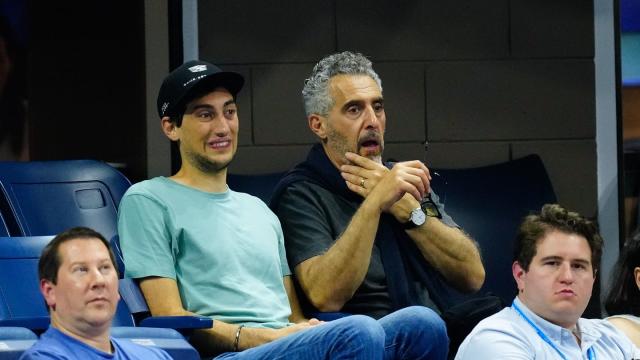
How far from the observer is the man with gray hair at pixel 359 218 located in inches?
130

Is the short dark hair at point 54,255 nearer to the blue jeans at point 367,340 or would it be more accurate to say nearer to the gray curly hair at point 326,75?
the blue jeans at point 367,340

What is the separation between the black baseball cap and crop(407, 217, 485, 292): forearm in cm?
64

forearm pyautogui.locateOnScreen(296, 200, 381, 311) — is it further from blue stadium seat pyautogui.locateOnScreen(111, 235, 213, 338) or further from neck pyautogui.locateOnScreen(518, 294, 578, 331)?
neck pyautogui.locateOnScreen(518, 294, 578, 331)

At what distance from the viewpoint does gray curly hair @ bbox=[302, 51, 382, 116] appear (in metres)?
3.54

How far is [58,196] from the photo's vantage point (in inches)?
140

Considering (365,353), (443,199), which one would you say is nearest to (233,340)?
(365,353)

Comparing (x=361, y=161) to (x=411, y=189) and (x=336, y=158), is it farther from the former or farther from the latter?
(x=411, y=189)

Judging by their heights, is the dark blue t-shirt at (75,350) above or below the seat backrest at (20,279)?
below

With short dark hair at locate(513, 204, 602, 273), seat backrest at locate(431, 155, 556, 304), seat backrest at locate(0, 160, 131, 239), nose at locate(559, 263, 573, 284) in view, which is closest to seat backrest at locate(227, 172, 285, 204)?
seat backrest at locate(431, 155, 556, 304)

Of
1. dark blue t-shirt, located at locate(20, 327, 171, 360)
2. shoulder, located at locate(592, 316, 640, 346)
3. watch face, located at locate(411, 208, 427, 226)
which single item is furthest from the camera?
watch face, located at locate(411, 208, 427, 226)

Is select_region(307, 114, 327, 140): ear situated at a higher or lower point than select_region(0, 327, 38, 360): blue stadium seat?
higher

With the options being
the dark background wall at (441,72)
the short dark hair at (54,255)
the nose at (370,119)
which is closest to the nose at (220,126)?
the nose at (370,119)

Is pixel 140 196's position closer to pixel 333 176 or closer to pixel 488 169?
pixel 333 176

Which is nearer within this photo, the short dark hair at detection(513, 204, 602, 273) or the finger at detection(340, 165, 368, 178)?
the short dark hair at detection(513, 204, 602, 273)
